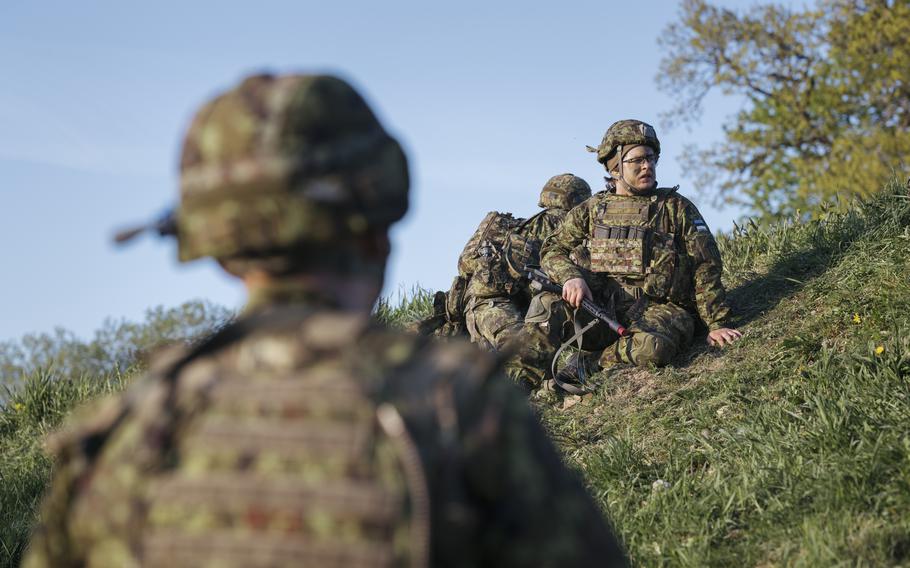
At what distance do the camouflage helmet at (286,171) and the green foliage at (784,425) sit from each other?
10.4 feet

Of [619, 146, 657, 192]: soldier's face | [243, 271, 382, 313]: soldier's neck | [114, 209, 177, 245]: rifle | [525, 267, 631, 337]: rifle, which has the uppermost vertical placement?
[619, 146, 657, 192]: soldier's face

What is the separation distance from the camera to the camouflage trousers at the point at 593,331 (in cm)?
812

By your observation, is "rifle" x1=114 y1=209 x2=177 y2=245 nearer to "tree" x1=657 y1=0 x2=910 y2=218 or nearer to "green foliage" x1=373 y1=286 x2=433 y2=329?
"green foliage" x1=373 y1=286 x2=433 y2=329

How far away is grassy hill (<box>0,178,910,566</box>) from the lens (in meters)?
4.94

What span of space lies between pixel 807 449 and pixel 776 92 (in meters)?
20.0

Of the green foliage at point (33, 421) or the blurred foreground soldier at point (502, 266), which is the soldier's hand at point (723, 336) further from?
the green foliage at point (33, 421)

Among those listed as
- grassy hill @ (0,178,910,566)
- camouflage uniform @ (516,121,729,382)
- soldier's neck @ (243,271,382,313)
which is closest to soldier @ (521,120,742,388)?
camouflage uniform @ (516,121,729,382)

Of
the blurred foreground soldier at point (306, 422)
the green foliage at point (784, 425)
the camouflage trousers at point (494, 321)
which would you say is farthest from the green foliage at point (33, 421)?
the blurred foreground soldier at point (306, 422)

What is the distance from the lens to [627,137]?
8.49m

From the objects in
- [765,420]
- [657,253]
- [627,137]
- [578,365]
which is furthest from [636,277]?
[765,420]

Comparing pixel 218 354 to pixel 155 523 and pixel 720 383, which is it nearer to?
pixel 155 523

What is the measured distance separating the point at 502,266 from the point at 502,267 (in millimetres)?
11

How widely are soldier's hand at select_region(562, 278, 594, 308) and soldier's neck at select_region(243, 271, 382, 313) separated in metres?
6.31

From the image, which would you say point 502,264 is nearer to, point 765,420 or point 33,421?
point 765,420
